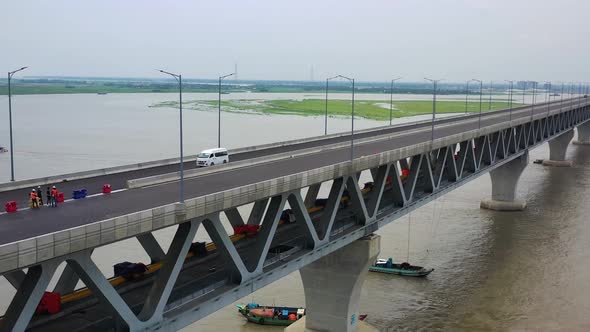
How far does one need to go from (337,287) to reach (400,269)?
35.4ft

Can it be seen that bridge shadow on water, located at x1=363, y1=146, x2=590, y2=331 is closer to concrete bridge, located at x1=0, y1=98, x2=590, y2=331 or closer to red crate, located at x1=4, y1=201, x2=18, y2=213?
concrete bridge, located at x1=0, y1=98, x2=590, y2=331

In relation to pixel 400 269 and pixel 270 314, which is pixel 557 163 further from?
pixel 270 314

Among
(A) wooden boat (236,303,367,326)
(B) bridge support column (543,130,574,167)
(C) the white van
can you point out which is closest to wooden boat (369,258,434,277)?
(A) wooden boat (236,303,367,326)

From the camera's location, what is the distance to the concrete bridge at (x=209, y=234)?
1644 centimetres

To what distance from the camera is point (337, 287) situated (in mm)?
33469

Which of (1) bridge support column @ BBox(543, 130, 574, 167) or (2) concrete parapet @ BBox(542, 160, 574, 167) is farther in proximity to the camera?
(1) bridge support column @ BBox(543, 130, 574, 167)

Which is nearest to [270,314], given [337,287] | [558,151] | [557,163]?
[337,287]

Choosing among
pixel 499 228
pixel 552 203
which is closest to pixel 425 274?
pixel 499 228

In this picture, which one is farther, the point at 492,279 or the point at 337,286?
the point at 492,279

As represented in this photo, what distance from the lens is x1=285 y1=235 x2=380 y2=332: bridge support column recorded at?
32.9 meters

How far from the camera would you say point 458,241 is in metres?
52.6

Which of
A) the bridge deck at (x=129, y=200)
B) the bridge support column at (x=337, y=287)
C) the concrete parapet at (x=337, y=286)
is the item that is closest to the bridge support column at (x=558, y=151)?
the bridge deck at (x=129, y=200)

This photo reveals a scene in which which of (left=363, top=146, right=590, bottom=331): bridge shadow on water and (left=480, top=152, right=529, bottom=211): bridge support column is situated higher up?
(left=480, top=152, right=529, bottom=211): bridge support column

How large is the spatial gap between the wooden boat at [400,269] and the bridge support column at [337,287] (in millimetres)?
9013
